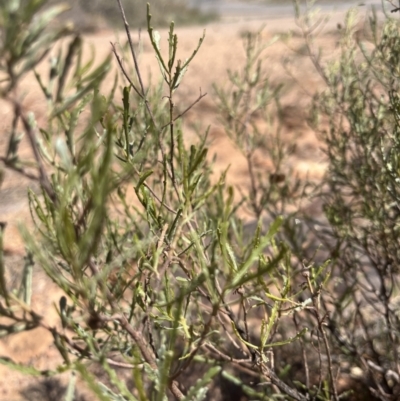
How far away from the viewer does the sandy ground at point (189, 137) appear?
2.67 m

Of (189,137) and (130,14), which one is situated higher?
(130,14)

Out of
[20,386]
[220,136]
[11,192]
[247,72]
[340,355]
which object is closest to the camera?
[340,355]

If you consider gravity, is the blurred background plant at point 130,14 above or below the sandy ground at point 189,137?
above

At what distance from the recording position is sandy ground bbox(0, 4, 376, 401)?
8.76 feet

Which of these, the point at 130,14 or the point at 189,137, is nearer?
the point at 189,137

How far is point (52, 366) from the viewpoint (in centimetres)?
262

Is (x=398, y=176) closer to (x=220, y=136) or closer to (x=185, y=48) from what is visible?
(x=220, y=136)

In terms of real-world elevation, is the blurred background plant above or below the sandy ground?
above

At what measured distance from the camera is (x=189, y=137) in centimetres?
435

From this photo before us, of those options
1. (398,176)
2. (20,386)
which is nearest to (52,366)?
(20,386)

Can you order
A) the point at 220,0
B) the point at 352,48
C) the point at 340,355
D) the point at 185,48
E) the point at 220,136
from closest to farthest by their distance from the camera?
the point at 340,355
the point at 352,48
the point at 220,136
the point at 185,48
the point at 220,0

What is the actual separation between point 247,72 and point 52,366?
1779mm

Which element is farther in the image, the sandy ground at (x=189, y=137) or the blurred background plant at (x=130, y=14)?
the blurred background plant at (x=130, y=14)

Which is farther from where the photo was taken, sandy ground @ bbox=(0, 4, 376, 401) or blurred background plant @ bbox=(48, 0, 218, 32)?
blurred background plant @ bbox=(48, 0, 218, 32)
